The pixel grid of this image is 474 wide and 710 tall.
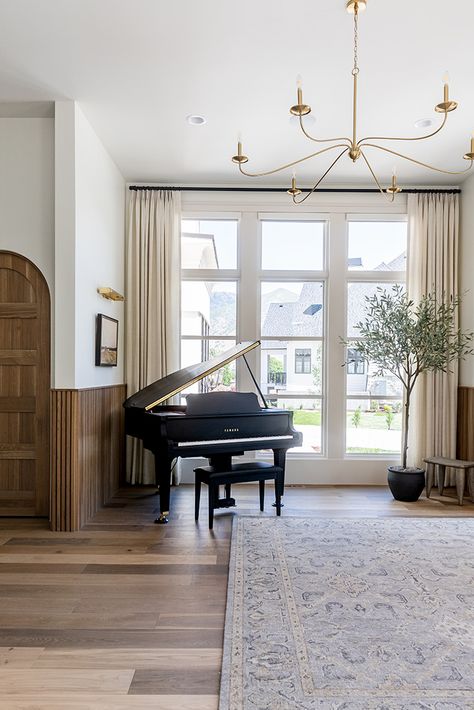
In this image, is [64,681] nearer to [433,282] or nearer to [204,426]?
[204,426]

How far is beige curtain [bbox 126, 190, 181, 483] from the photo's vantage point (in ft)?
19.8

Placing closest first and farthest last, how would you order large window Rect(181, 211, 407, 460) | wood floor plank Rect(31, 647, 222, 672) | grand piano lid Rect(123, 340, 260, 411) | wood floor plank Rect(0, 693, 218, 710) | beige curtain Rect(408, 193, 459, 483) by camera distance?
wood floor plank Rect(0, 693, 218, 710) → wood floor plank Rect(31, 647, 222, 672) → grand piano lid Rect(123, 340, 260, 411) → beige curtain Rect(408, 193, 459, 483) → large window Rect(181, 211, 407, 460)

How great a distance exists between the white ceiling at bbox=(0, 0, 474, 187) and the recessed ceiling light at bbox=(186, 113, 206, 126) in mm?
59

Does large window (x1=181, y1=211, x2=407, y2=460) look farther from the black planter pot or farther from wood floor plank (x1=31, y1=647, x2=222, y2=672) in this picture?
wood floor plank (x1=31, y1=647, x2=222, y2=672)

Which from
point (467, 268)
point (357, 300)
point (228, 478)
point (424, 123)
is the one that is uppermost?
point (424, 123)

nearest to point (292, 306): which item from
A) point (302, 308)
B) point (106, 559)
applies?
point (302, 308)

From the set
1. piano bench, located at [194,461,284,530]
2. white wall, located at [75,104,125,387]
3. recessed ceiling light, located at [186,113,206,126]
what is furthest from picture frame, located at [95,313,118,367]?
recessed ceiling light, located at [186,113,206,126]

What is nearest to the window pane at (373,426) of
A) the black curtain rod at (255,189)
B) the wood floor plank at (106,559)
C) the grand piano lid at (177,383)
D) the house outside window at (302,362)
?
the house outside window at (302,362)

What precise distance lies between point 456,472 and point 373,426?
41.6 inches

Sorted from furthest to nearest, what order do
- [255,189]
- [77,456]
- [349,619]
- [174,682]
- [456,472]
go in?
[255,189] < [456,472] < [77,456] < [349,619] < [174,682]

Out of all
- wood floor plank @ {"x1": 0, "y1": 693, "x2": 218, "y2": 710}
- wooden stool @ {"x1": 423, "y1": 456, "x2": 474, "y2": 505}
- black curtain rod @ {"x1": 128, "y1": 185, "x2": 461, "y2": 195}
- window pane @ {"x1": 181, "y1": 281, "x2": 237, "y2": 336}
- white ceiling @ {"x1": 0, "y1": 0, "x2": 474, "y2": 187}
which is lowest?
wood floor plank @ {"x1": 0, "y1": 693, "x2": 218, "y2": 710}

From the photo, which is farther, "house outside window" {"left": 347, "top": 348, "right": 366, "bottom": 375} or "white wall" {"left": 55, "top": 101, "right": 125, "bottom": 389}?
"house outside window" {"left": 347, "top": 348, "right": 366, "bottom": 375}

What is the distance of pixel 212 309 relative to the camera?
630cm

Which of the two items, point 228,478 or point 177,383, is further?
point 177,383
